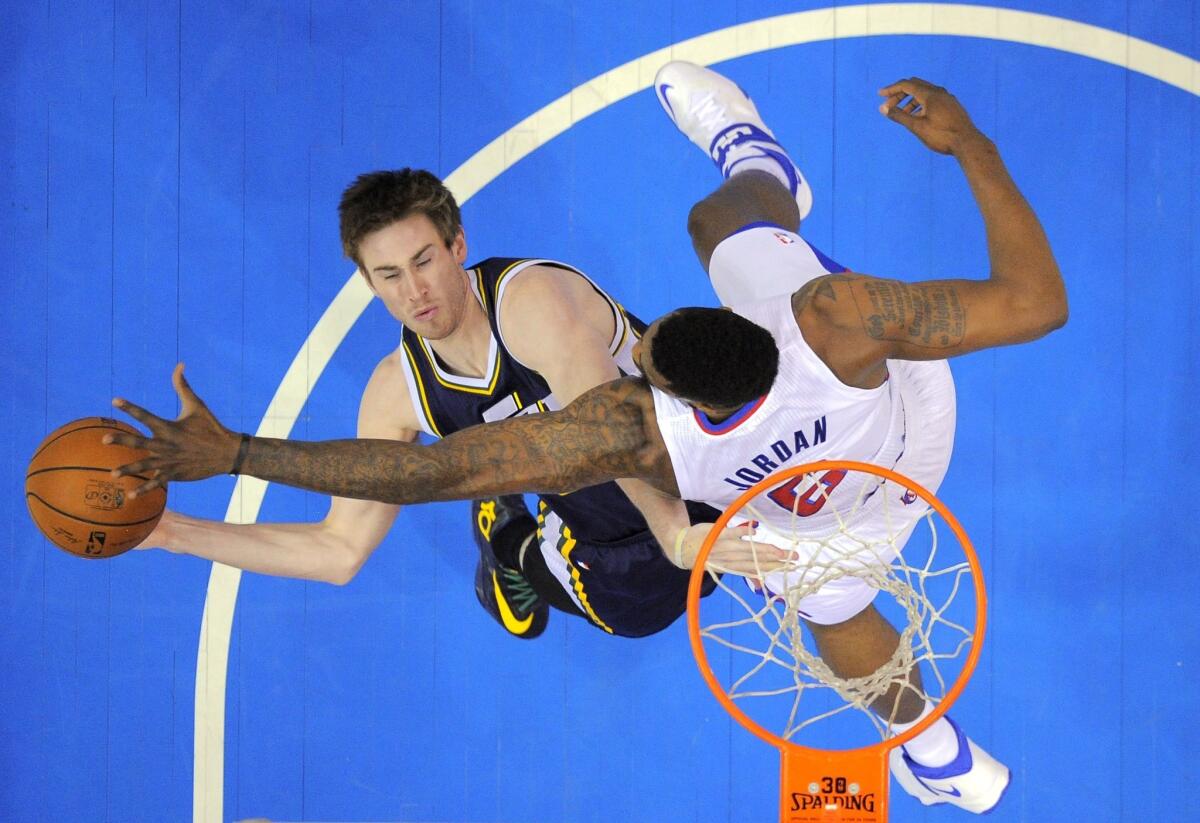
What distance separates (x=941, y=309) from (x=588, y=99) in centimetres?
259

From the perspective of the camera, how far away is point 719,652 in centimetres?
482

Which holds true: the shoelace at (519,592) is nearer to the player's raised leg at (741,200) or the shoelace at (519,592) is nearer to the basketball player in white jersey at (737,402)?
the basketball player in white jersey at (737,402)

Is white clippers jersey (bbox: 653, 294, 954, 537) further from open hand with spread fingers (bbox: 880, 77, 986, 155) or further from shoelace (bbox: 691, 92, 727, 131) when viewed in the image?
shoelace (bbox: 691, 92, 727, 131)

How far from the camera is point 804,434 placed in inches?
120

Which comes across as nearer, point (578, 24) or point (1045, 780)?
point (1045, 780)

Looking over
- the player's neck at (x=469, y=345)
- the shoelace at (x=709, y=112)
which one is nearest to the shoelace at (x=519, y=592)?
the player's neck at (x=469, y=345)

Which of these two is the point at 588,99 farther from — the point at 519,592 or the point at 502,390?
the point at 519,592

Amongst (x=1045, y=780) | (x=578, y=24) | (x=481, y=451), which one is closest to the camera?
(x=481, y=451)

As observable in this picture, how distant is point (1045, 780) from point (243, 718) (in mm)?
3564

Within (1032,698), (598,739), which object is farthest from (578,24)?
(1032,698)

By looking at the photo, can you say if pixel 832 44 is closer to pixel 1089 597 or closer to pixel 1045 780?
pixel 1089 597

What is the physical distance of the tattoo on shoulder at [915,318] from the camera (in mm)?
2932

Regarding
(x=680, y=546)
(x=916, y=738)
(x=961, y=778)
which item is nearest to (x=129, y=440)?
(x=680, y=546)

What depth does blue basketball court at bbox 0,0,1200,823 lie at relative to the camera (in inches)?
188
